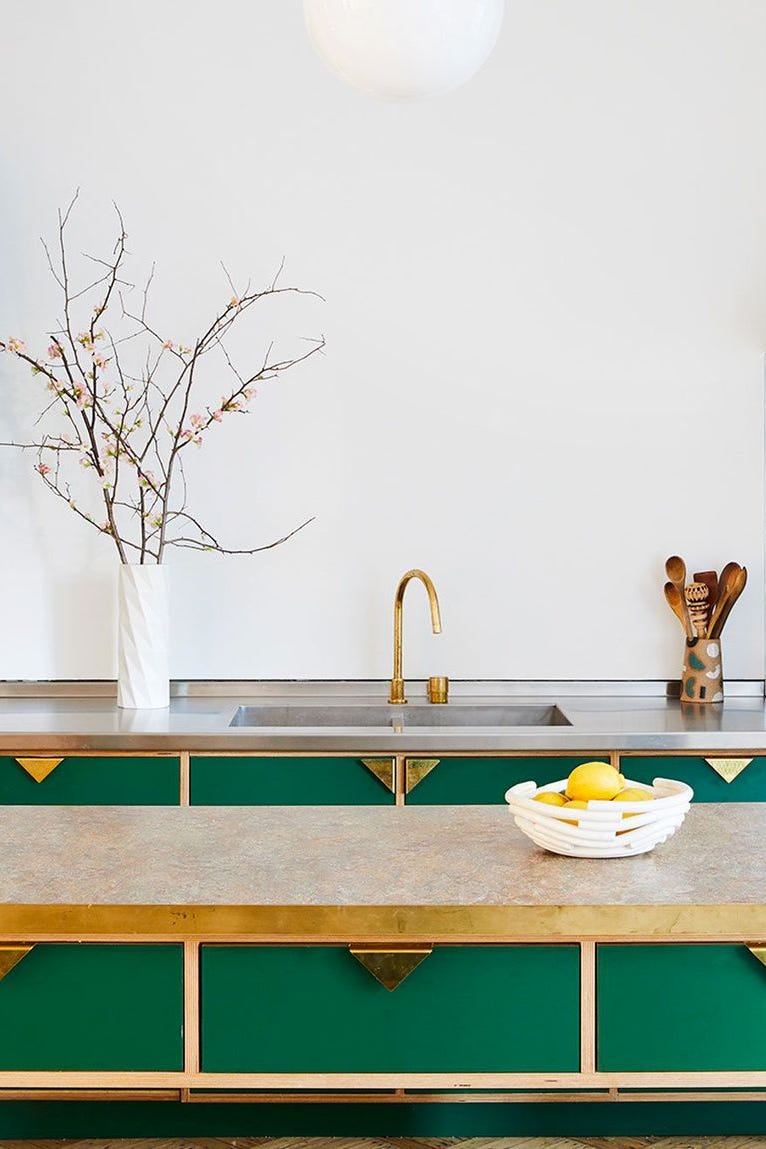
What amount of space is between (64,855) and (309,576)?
6.17ft

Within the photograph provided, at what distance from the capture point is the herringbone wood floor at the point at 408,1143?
7.42 feet

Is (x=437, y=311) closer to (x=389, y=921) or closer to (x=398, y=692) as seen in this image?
(x=398, y=692)

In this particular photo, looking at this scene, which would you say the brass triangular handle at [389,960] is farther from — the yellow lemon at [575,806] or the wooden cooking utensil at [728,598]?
the wooden cooking utensil at [728,598]

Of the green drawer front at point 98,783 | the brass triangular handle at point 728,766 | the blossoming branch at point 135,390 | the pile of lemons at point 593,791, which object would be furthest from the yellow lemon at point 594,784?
the blossoming branch at point 135,390

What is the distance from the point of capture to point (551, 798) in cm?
166

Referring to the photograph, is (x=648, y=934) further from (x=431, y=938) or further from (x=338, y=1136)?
(x=338, y=1136)

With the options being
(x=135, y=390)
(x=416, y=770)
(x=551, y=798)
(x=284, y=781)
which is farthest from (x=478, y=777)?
(x=135, y=390)

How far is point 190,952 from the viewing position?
Answer: 1463mm

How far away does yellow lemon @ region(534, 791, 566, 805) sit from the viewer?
1.65 metres

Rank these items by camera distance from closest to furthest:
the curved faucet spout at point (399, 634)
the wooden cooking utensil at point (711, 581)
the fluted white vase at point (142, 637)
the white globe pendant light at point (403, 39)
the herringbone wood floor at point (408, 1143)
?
the white globe pendant light at point (403, 39) < the herringbone wood floor at point (408, 1143) < the fluted white vase at point (142, 637) < the curved faucet spout at point (399, 634) < the wooden cooking utensil at point (711, 581)

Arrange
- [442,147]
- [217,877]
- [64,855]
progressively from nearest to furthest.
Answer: [217,877] < [64,855] < [442,147]

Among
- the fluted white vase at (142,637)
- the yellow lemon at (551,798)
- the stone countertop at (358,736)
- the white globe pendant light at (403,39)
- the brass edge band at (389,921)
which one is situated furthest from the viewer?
the fluted white vase at (142,637)

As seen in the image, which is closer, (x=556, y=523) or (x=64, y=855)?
(x=64, y=855)

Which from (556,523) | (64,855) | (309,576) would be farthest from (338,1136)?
(556,523)
